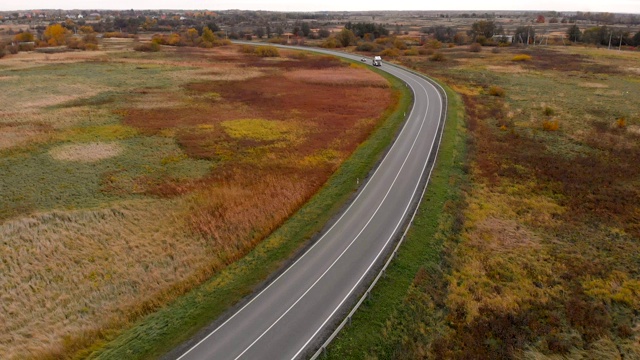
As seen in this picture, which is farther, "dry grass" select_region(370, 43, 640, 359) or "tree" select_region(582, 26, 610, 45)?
"tree" select_region(582, 26, 610, 45)

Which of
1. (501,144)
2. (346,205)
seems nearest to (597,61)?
(501,144)

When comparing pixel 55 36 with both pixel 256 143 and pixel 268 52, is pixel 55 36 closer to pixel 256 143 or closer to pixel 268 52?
pixel 268 52

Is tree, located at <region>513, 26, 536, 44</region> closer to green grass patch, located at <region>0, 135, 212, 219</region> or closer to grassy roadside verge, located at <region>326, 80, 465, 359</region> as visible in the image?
grassy roadside verge, located at <region>326, 80, 465, 359</region>

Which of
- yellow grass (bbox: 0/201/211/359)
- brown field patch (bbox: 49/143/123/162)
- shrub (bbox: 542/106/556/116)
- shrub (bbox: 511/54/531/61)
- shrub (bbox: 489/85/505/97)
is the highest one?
shrub (bbox: 511/54/531/61)

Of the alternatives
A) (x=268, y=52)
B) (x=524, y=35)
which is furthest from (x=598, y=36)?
(x=268, y=52)

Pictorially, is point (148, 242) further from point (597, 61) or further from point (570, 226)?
point (597, 61)

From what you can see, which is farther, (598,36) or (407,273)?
(598,36)

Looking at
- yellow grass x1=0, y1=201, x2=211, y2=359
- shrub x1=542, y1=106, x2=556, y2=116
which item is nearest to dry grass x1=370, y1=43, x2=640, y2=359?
shrub x1=542, y1=106, x2=556, y2=116
